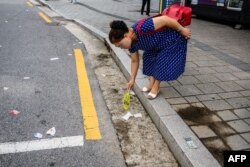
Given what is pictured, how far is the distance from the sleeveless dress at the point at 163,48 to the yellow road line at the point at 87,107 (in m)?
0.97

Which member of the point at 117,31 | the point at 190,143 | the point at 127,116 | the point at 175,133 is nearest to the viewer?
the point at 190,143

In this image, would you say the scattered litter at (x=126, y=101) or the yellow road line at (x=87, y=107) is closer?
the yellow road line at (x=87, y=107)

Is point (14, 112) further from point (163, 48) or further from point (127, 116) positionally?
point (163, 48)

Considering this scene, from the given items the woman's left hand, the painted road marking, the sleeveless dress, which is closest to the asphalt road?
the painted road marking

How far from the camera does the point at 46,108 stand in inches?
165

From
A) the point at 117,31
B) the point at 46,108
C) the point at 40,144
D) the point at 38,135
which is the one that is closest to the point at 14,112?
the point at 46,108

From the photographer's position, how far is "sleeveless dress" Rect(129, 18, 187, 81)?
372 centimetres

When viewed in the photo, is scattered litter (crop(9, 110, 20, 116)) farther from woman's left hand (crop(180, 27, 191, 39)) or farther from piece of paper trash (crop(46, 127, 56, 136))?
woman's left hand (crop(180, 27, 191, 39))

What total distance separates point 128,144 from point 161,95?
3.66 ft

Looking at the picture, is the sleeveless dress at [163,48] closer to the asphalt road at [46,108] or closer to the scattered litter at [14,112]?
the asphalt road at [46,108]

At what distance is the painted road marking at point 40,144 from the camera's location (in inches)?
127

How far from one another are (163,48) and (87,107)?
1.31 m

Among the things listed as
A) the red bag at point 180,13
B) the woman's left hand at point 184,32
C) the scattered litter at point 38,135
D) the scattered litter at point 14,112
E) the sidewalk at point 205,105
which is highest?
the red bag at point 180,13

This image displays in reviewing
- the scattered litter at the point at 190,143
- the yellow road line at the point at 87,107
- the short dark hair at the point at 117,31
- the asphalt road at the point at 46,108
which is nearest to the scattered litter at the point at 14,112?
the asphalt road at the point at 46,108
